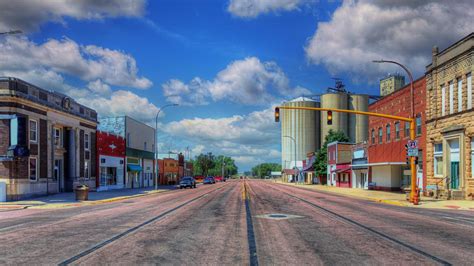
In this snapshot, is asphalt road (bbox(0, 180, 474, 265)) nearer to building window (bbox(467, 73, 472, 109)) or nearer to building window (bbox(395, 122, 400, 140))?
building window (bbox(467, 73, 472, 109))

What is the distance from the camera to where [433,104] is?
3609 centimetres

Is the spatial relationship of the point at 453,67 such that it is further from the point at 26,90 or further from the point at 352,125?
the point at 352,125

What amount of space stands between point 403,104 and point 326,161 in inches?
1616

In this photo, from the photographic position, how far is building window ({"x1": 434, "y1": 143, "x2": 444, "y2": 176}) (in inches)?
1382

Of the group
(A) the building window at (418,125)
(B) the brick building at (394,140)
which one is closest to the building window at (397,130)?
(B) the brick building at (394,140)

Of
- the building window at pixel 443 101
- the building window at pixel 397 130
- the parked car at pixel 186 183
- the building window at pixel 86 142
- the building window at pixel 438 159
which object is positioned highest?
the building window at pixel 443 101

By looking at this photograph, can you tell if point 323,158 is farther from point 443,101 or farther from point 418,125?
point 443,101

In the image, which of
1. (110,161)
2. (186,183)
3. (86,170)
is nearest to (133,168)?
(186,183)

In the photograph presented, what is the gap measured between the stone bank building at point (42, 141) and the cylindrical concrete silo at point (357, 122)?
78.0 metres

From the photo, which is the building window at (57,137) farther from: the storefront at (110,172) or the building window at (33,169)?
the storefront at (110,172)

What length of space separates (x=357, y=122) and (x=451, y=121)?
81544 mm

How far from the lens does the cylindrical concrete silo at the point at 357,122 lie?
113 metres

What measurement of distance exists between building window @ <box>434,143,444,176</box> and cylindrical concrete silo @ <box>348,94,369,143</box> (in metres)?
77.6

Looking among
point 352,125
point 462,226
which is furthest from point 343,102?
point 462,226
